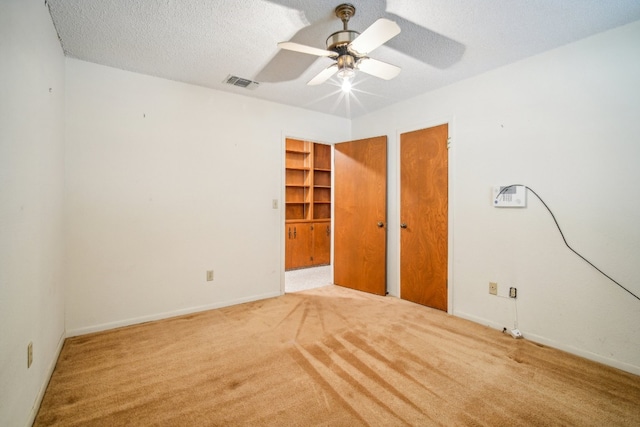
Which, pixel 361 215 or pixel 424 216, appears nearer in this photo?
pixel 424 216

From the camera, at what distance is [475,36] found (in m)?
2.14

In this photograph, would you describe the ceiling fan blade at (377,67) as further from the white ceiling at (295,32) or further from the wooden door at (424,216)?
the wooden door at (424,216)

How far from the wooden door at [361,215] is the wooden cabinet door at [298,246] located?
1148 mm

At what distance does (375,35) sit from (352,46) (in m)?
0.18

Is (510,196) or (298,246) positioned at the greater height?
(510,196)

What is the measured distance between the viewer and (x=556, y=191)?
232cm

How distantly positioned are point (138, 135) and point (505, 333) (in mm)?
3913

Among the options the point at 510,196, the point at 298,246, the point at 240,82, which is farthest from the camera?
the point at 298,246

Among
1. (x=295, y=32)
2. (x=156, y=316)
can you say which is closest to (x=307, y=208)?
(x=156, y=316)

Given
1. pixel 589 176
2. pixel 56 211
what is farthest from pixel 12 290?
pixel 589 176

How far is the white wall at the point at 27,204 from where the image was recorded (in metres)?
1.22

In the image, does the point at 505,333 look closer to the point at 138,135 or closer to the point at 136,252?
the point at 136,252

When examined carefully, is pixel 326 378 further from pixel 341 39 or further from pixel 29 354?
pixel 341 39

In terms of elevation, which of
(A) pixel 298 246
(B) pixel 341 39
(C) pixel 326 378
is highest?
(B) pixel 341 39
